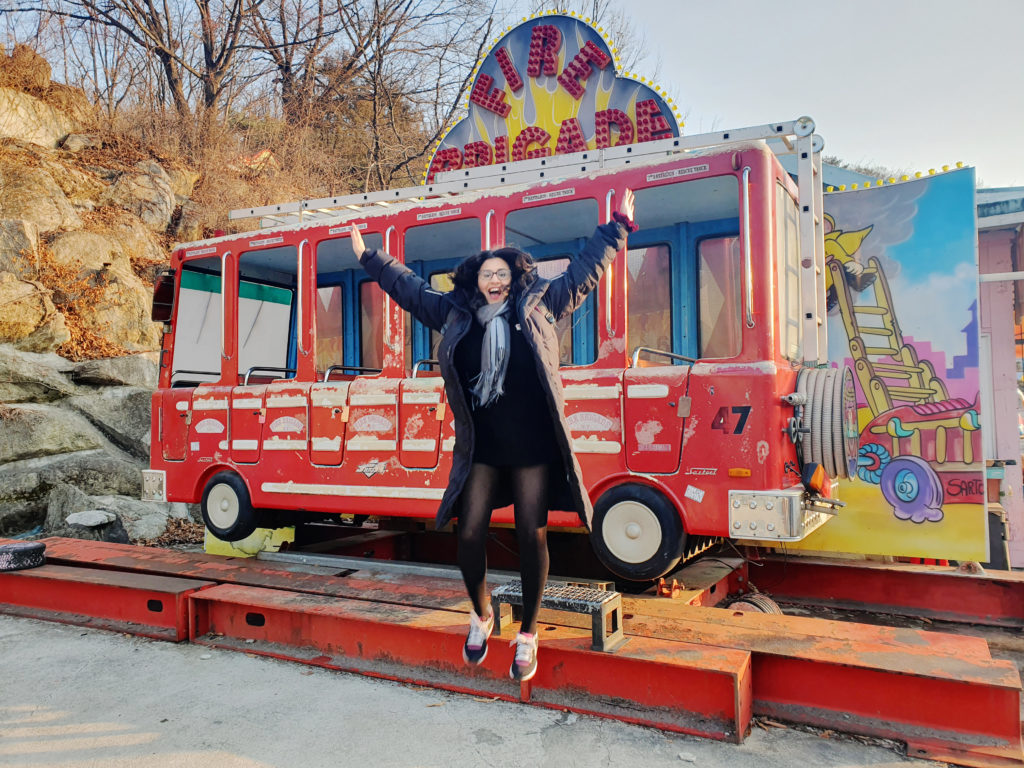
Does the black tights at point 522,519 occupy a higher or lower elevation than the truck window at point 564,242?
lower

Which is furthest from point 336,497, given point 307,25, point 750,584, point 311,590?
point 307,25

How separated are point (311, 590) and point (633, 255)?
3448mm

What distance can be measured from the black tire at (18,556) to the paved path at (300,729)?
5.01 feet

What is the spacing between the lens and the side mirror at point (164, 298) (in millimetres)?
6583

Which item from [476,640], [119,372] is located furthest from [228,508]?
[119,372]

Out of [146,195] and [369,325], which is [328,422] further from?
[146,195]

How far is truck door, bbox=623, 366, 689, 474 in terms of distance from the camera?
436cm

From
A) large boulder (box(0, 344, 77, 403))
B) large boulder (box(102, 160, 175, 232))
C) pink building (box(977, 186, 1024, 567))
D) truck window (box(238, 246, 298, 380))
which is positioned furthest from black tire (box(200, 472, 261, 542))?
large boulder (box(102, 160, 175, 232))

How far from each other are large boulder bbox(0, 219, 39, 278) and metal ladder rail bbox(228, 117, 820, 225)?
7148 mm

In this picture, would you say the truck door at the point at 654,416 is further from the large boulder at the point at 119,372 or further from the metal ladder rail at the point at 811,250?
the large boulder at the point at 119,372

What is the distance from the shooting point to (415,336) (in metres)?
7.22

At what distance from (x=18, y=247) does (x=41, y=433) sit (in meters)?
3.65

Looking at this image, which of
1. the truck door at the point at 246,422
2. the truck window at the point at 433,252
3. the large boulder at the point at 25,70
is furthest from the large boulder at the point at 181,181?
the truck door at the point at 246,422

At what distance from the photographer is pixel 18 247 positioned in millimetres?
11445
